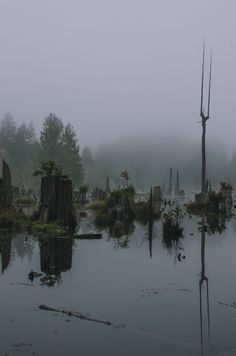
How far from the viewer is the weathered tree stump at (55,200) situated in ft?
81.3

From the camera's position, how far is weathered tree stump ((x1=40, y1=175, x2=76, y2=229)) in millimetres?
24781

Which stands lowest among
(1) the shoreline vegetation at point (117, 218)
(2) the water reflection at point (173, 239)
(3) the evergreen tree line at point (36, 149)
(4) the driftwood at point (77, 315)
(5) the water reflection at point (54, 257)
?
(4) the driftwood at point (77, 315)

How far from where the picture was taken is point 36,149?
108 metres

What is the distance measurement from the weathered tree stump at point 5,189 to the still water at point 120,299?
809cm

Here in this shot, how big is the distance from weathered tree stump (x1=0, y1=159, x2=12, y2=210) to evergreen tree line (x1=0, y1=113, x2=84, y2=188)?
54.9m

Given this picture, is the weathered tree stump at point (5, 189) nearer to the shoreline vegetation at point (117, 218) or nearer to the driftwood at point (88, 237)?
the shoreline vegetation at point (117, 218)

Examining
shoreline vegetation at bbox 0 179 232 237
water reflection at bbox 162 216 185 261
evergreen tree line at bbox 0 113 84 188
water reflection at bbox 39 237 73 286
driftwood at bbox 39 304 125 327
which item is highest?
evergreen tree line at bbox 0 113 84 188

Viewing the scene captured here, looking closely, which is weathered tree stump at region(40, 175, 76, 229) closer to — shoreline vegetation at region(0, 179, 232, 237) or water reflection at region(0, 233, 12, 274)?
shoreline vegetation at region(0, 179, 232, 237)

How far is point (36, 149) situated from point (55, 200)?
3316 inches

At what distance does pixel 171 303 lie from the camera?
10.4 metres

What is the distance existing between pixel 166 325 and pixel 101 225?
20455 mm

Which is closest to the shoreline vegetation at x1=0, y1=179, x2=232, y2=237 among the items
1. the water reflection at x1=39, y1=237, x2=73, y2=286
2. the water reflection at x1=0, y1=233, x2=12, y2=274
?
the water reflection at x1=0, y1=233, x2=12, y2=274

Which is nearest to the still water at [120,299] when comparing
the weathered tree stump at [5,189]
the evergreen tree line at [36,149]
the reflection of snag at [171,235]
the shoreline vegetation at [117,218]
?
the reflection of snag at [171,235]

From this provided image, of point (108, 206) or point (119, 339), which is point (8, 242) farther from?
point (108, 206)
